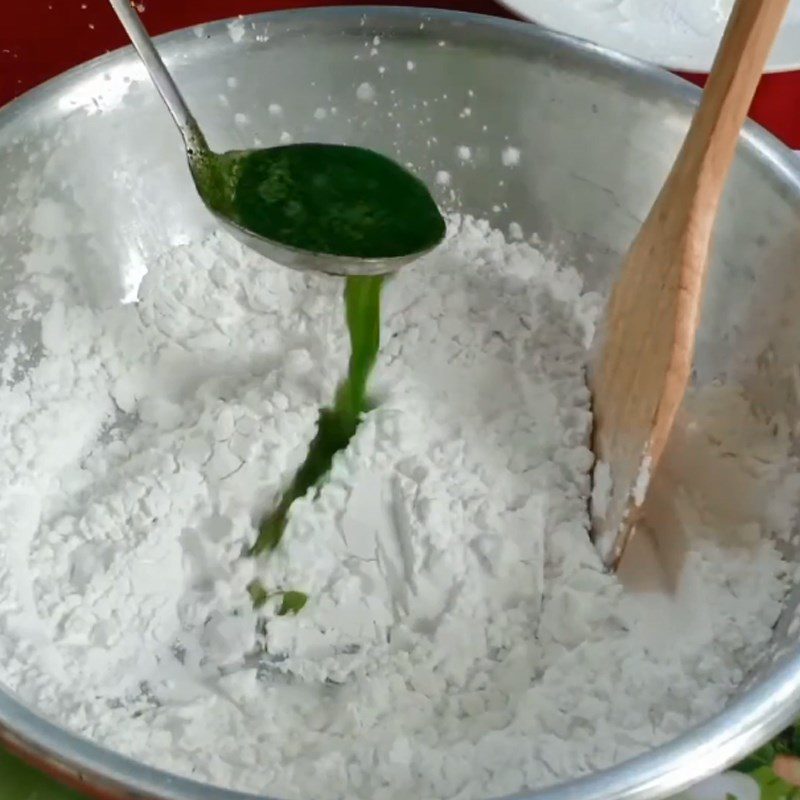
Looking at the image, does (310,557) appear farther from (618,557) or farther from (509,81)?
(509,81)

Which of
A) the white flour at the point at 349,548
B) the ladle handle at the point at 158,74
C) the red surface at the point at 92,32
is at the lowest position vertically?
the white flour at the point at 349,548

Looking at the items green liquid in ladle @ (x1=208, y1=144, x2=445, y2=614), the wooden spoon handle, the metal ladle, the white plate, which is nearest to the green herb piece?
green liquid in ladle @ (x1=208, y1=144, x2=445, y2=614)

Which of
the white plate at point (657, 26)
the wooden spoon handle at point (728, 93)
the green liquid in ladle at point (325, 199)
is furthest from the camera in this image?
the white plate at point (657, 26)

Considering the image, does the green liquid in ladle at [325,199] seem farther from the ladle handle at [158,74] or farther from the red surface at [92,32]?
the red surface at [92,32]

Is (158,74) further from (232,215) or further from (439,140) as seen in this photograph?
(439,140)

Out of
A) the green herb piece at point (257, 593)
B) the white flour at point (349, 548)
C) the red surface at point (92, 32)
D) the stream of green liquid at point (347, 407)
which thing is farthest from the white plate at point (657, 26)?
the green herb piece at point (257, 593)

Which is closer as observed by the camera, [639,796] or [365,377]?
[639,796]

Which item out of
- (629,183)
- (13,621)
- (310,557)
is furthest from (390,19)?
(13,621)
